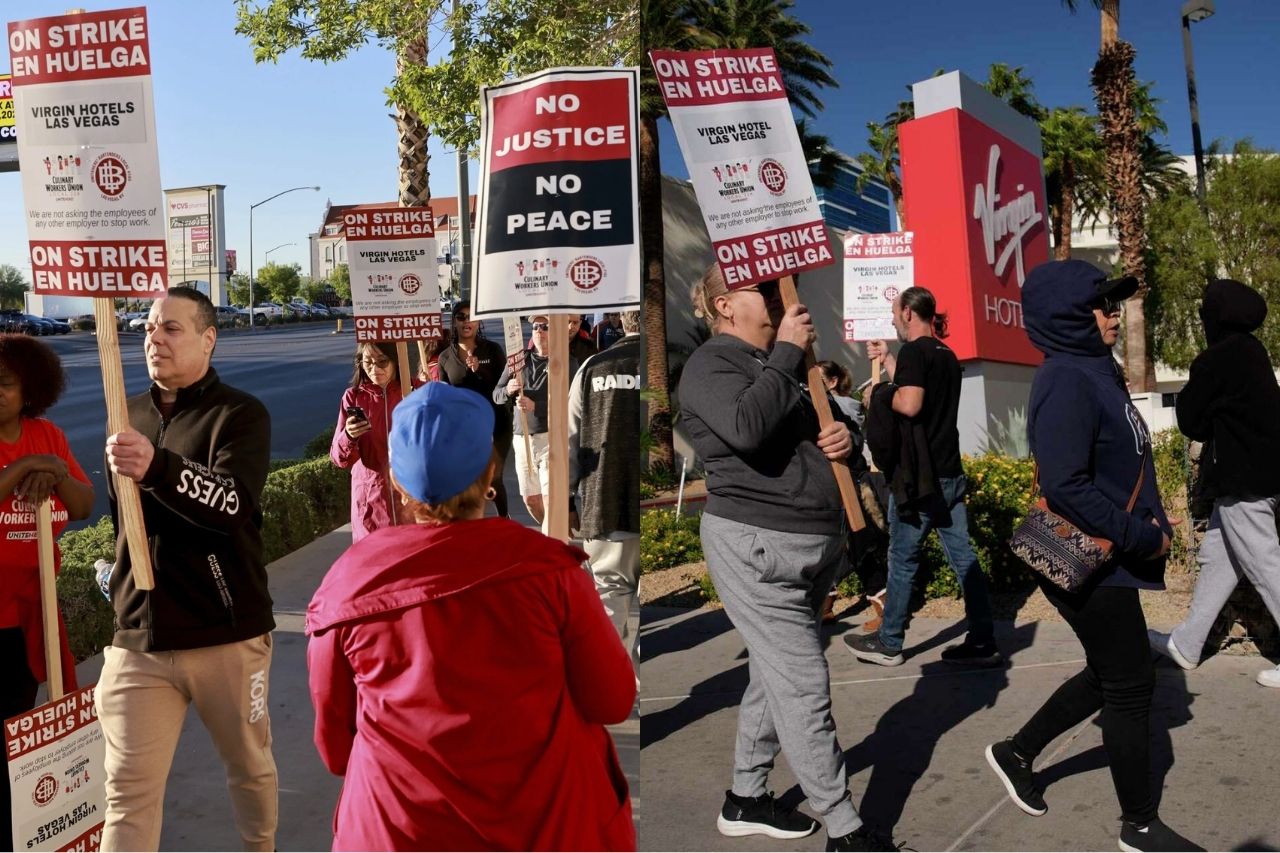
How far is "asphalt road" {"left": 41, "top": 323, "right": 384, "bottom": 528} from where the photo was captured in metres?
3.67

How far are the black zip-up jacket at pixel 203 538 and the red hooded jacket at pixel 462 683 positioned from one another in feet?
3.46

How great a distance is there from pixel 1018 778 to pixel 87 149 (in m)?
3.02

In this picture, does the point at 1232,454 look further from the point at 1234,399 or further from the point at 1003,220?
the point at 1003,220

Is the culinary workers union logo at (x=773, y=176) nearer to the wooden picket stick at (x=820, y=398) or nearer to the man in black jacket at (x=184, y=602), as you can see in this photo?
the wooden picket stick at (x=820, y=398)

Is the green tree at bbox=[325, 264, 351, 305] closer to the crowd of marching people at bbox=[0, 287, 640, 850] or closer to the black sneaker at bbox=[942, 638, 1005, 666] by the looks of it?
the crowd of marching people at bbox=[0, 287, 640, 850]

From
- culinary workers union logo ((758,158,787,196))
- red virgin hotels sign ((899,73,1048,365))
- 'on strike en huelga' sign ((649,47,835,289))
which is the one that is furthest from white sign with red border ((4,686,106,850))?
red virgin hotels sign ((899,73,1048,365))

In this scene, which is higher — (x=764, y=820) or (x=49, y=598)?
(x=49, y=598)

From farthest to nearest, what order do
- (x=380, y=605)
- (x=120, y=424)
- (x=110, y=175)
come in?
(x=110, y=175) < (x=120, y=424) < (x=380, y=605)


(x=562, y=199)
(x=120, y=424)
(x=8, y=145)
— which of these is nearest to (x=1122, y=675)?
(x=562, y=199)

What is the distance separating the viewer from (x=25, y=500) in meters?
3.37

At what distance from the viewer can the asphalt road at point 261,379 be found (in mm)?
3666

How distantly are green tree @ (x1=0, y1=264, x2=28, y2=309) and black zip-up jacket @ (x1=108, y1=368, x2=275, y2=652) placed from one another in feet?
1.47

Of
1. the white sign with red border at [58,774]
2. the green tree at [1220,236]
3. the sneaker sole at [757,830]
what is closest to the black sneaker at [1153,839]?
the sneaker sole at [757,830]

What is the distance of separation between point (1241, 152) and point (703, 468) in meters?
1.75
